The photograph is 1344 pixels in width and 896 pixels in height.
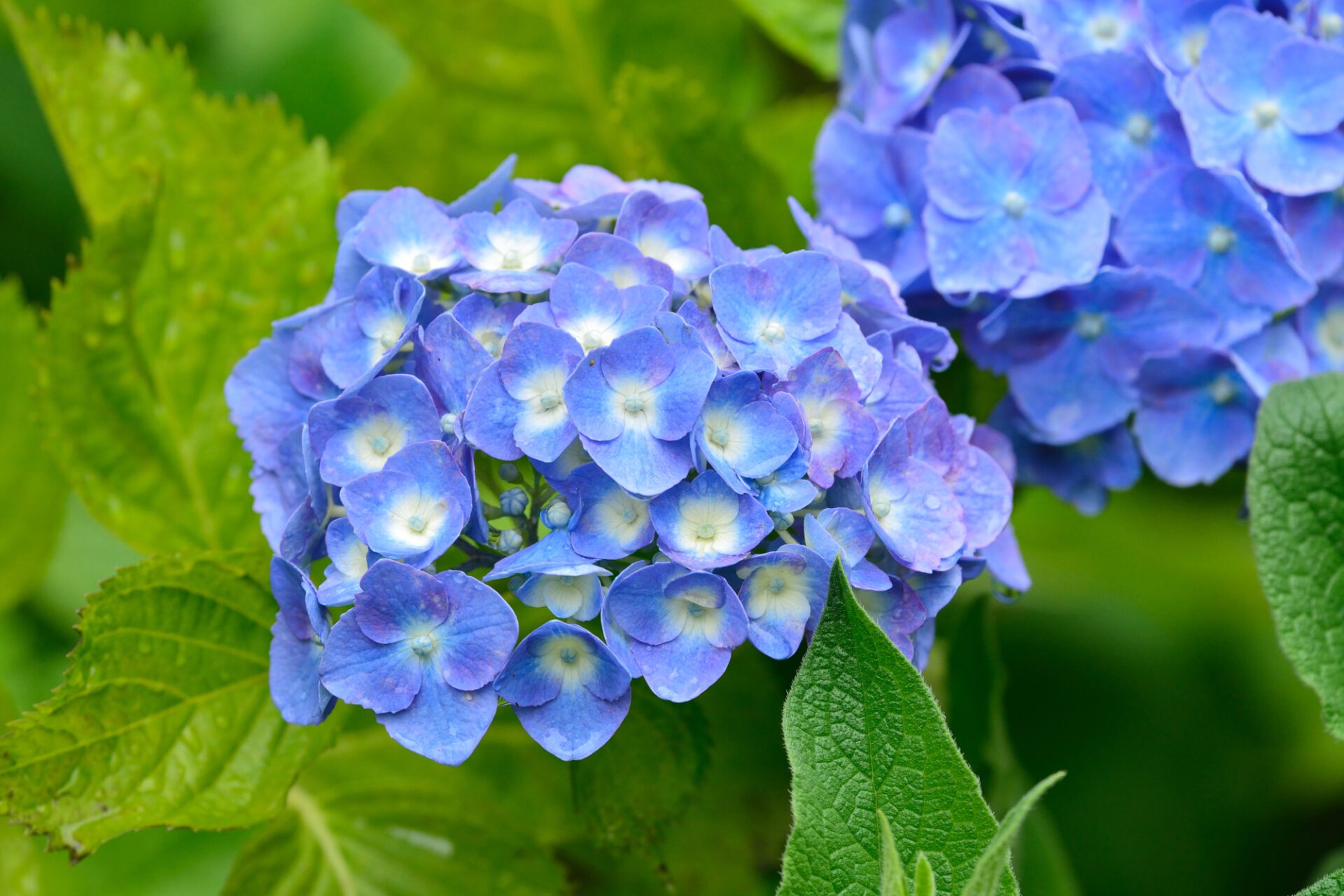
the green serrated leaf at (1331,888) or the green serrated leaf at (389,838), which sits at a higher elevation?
the green serrated leaf at (1331,888)

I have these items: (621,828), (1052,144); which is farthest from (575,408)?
(1052,144)

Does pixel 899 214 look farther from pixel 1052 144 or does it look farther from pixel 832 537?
pixel 832 537

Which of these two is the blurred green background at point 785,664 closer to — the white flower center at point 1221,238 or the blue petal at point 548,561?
the white flower center at point 1221,238

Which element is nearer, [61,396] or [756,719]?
[61,396]

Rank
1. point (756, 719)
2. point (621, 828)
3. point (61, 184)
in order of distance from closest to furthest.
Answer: point (621, 828)
point (756, 719)
point (61, 184)

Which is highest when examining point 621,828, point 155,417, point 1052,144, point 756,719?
point 1052,144

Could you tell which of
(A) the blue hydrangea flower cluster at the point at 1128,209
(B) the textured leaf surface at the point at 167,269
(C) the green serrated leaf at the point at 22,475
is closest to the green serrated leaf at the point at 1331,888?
(A) the blue hydrangea flower cluster at the point at 1128,209
